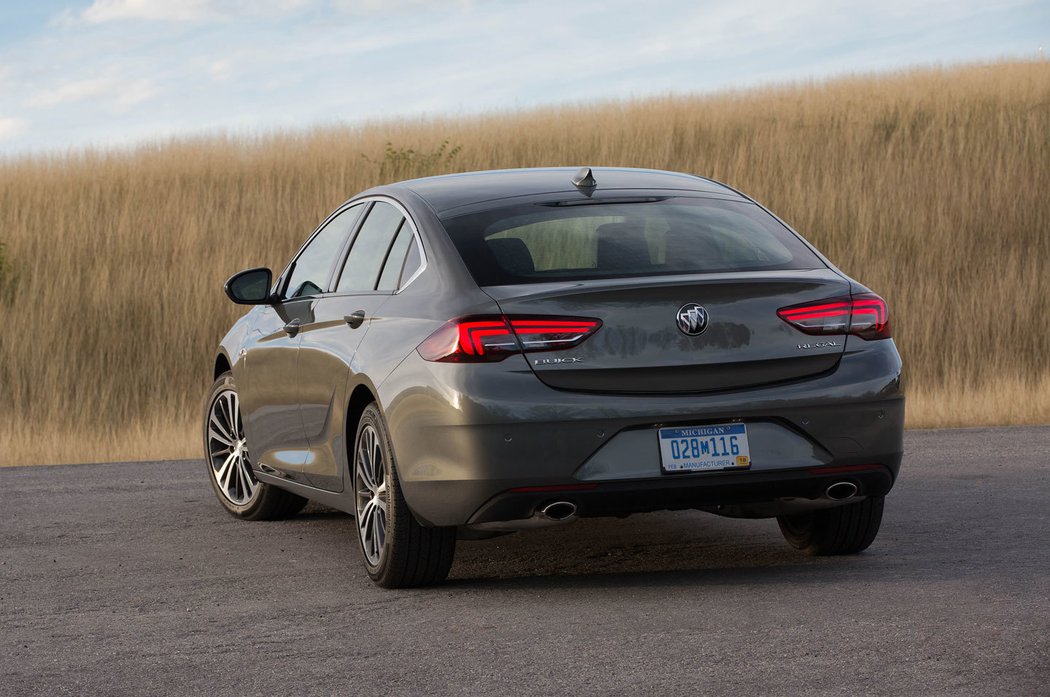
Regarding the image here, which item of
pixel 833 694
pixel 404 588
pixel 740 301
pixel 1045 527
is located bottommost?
pixel 1045 527

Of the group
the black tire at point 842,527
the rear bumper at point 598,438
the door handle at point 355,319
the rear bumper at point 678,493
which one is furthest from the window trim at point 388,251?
the black tire at point 842,527

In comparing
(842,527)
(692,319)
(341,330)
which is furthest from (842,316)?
(341,330)

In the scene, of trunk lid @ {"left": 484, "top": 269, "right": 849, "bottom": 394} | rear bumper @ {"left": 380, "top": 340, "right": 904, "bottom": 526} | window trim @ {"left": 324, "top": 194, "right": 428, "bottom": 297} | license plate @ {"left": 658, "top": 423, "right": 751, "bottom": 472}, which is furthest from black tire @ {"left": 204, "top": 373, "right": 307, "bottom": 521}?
license plate @ {"left": 658, "top": 423, "right": 751, "bottom": 472}

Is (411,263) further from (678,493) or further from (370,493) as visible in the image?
(678,493)

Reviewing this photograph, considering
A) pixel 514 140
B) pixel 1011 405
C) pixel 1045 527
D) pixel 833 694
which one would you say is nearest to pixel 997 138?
pixel 514 140

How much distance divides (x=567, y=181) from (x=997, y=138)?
20.9 metres

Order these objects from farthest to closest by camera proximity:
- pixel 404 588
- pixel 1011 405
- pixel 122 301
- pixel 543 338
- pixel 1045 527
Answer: pixel 122 301 → pixel 1011 405 → pixel 1045 527 → pixel 404 588 → pixel 543 338

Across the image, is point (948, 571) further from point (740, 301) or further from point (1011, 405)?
point (1011, 405)

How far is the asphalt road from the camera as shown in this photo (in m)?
4.77

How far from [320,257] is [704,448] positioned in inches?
106

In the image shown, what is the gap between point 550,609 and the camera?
229 inches

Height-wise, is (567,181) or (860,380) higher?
(567,181)

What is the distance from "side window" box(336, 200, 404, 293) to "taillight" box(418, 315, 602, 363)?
1.15 metres

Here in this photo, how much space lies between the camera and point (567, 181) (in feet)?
22.5
